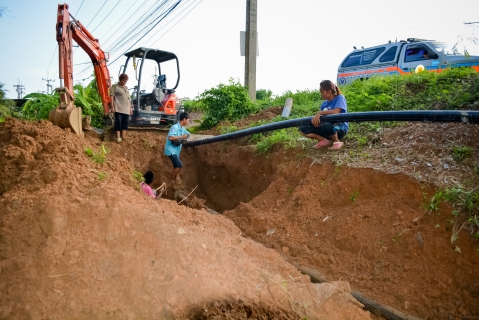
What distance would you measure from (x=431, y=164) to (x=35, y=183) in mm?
4717

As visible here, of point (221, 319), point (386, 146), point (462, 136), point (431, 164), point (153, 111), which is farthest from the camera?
point (153, 111)

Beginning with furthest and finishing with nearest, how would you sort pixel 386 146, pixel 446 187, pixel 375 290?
1. pixel 386 146
2. pixel 446 187
3. pixel 375 290

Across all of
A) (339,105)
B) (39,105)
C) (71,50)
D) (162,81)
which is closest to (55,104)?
(39,105)

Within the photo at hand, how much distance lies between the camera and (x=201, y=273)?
3113 mm

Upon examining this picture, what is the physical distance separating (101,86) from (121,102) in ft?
4.37

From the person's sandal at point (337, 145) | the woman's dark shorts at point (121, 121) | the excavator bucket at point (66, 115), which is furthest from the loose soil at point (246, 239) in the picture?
the woman's dark shorts at point (121, 121)

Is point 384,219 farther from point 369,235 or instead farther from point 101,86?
point 101,86

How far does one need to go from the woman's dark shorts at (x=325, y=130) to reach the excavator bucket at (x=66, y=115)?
4389mm

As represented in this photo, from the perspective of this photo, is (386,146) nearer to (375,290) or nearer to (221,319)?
(375,290)

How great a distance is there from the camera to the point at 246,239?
14.3ft

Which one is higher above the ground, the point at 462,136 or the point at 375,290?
the point at 462,136

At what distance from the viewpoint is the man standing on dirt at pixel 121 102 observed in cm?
891

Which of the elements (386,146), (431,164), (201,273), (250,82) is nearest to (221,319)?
(201,273)

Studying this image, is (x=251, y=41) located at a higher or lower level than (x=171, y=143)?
higher
